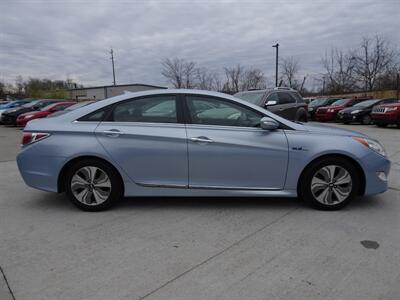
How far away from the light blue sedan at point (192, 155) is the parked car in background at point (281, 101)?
5187mm

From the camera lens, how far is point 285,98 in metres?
9.79

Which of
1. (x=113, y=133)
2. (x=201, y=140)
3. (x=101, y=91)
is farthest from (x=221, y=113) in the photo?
(x=101, y=91)

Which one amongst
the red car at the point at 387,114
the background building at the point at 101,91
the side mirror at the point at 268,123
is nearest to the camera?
the side mirror at the point at 268,123

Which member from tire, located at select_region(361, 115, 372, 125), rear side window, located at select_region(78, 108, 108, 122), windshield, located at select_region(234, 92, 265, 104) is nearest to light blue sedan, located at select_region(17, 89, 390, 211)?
rear side window, located at select_region(78, 108, 108, 122)

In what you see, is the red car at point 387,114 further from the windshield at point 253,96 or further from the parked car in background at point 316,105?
the windshield at point 253,96

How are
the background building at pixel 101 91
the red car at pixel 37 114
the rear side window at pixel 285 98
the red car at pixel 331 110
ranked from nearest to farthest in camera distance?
the rear side window at pixel 285 98, the red car at pixel 37 114, the red car at pixel 331 110, the background building at pixel 101 91

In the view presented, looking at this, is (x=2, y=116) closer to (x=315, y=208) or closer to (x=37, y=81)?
(x=315, y=208)

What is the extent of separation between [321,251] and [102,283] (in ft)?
6.51

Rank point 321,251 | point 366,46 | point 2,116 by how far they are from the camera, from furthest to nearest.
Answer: point 366,46 < point 2,116 < point 321,251

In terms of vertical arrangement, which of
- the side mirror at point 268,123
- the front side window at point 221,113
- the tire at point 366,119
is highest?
the front side window at point 221,113

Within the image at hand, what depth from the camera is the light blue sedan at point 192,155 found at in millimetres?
3695

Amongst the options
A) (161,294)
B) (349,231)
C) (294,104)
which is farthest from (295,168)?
(294,104)

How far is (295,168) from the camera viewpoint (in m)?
3.73

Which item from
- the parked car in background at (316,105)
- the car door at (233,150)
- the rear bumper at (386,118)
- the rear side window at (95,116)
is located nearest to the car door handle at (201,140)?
the car door at (233,150)
